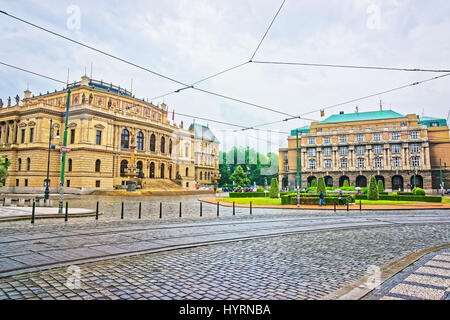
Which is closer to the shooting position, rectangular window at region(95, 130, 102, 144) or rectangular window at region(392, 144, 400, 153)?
rectangular window at region(95, 130, 102, 144)

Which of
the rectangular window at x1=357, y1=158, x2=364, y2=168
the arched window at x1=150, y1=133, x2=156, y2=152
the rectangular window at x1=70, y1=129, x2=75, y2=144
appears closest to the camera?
the rectangular window at x1=70, y1=129, x2=75, y2=144

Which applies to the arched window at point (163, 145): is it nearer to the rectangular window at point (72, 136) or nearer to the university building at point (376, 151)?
the rectangular window at point (72, 136)

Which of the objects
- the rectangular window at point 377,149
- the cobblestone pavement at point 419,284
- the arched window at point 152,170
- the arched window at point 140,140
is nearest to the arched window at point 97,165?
the arched window at point 140,140

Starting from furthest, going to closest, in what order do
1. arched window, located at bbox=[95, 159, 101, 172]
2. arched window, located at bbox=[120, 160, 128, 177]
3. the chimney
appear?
the chimney, arched window, located at bbox=[120, 160, 128, 177], arched window, located at bbox=[95, 159, 101, 172]

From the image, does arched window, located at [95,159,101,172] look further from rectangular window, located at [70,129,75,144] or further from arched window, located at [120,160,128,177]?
rectangular window, located at [70,129,75,144]

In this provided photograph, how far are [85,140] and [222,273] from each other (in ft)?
166

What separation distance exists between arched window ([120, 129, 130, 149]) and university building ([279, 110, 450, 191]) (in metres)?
38.3

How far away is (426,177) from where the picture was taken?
65.7 meters

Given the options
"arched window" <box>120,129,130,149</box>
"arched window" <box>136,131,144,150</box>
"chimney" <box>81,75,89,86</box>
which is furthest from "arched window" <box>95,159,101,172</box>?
"chimney" <box>81,75,89,86</box>

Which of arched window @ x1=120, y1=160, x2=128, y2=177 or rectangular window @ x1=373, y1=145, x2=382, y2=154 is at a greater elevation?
rectangular window @ x1=373, y1=145, x2=382, y2=154

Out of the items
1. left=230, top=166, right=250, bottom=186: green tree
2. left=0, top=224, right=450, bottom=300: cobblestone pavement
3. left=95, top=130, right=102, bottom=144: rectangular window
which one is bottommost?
left=0, top=224, right=450, bottom=300: cobblestone pavement

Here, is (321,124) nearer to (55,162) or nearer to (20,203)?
(55,162)

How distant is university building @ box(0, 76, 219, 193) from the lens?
50.5 meters
